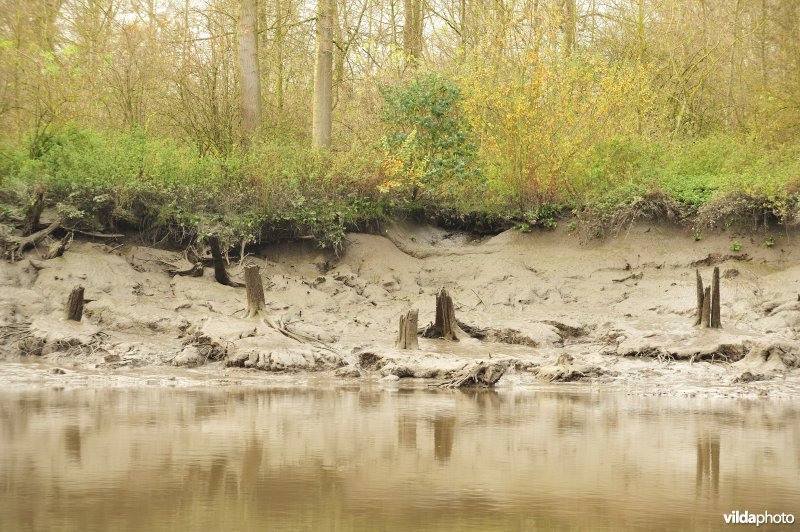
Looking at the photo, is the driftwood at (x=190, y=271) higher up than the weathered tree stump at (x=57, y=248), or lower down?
lower down

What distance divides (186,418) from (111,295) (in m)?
8.34

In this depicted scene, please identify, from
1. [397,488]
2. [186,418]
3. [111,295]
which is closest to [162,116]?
[111,295]

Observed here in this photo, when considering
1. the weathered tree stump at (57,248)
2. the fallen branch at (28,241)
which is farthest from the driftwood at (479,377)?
the fallen branch at (28,241)

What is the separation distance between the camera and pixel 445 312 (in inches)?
631

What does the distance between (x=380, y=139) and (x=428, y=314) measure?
5.14 m

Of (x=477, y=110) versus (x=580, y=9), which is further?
(x=580, y=9)

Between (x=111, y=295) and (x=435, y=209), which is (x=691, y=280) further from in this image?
(x=111, y=295)

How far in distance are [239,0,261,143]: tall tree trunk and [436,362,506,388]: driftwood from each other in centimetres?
1017

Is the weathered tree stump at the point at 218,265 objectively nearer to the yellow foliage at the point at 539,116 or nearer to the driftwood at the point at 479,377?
the yellow foliage at the point at 539,116

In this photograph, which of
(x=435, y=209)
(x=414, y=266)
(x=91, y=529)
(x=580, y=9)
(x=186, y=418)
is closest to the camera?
(x=91, y=529)

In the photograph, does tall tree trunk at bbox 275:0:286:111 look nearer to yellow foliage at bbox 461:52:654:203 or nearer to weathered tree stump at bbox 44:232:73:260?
yellow foliage at bbox 461:52:654:203

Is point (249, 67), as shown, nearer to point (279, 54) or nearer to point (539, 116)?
point (279, 54)

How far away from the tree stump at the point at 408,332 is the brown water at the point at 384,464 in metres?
4.07

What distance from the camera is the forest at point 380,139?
60.8ft
